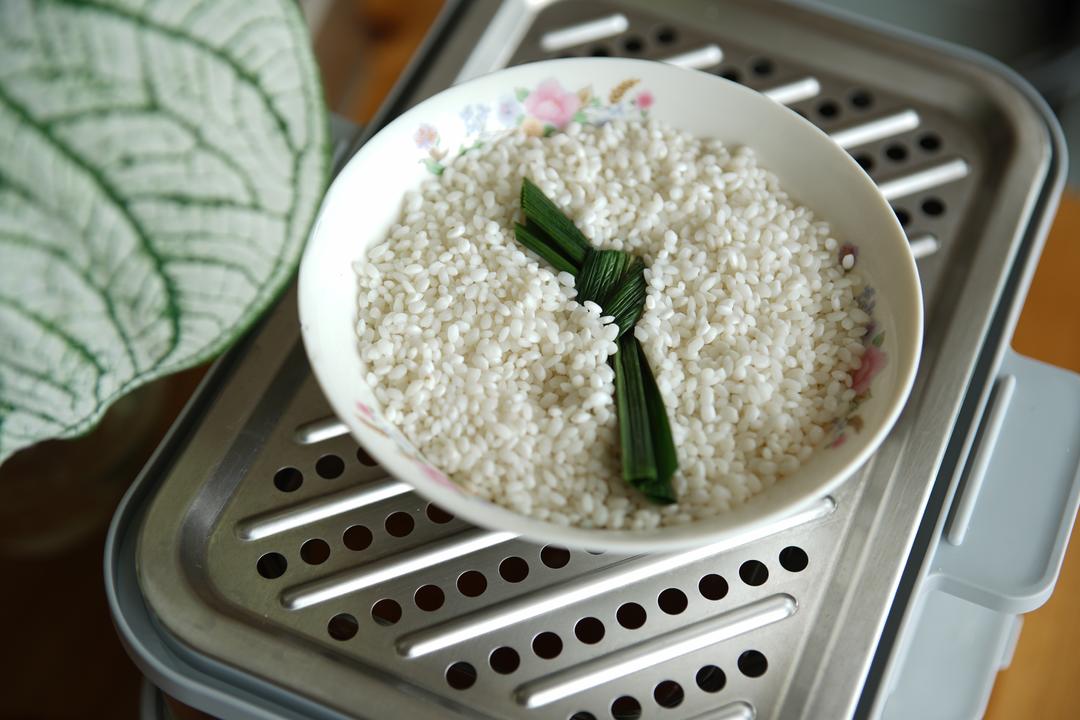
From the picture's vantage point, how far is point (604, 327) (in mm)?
606

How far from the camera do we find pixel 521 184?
67cm

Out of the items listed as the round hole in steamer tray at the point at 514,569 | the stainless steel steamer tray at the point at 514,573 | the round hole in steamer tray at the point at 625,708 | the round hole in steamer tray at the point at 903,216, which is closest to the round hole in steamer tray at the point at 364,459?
the stainless steel steamer tray at the point at 514,573

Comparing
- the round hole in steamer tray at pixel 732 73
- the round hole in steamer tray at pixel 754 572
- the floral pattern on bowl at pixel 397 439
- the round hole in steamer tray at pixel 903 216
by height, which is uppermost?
the round hole in steamer tray at pixel 903 216

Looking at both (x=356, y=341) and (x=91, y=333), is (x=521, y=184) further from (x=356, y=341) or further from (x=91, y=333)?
(x=91, y=333)

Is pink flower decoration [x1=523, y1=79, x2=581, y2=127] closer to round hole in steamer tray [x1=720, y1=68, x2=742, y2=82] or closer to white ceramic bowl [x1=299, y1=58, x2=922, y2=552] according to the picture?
white ceramic bowl [x1=299, y1=58, x2=922, y2=552]

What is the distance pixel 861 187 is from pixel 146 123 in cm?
45

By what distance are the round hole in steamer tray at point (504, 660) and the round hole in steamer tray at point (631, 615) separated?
2.6 inches

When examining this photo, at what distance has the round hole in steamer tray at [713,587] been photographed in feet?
1.89

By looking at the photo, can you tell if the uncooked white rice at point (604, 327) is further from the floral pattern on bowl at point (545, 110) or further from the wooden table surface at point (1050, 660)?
the wooden table surface at point (1050, 660)

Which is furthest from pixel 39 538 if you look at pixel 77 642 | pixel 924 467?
pixel 924 467

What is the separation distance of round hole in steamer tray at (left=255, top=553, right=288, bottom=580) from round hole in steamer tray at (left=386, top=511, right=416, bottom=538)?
0.22 feet

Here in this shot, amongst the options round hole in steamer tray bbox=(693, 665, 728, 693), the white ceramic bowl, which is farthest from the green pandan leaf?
round hole in steamer tray bbox=(693, 665, 728, 693)

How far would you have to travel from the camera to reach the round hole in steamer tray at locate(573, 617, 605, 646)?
0.56 meters

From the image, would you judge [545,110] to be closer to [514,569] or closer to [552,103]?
[552,103]
